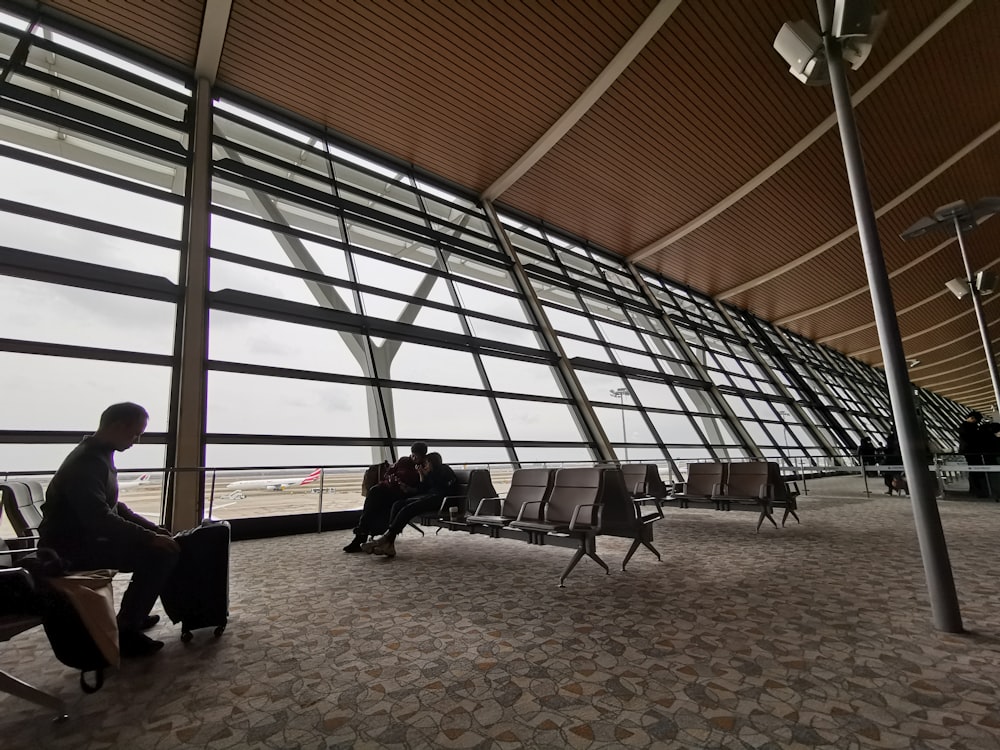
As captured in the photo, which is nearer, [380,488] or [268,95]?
[380,488]

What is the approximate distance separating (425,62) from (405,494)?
762cm

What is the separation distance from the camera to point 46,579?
72.4 inches

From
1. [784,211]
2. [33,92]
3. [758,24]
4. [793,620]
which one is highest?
[758,24]

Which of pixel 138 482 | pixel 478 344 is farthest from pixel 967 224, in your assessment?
pixel 138 482

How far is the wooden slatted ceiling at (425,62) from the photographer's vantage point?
752 cm

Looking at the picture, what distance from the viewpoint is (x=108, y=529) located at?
227cm

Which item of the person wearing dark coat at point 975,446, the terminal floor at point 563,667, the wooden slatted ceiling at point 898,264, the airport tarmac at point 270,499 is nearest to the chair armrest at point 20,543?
the terminal floor at point 563,667

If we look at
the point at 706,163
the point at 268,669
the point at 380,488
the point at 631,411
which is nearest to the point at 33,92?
the point at 380,488

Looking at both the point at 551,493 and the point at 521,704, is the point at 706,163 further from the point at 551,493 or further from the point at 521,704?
the point at 521,704

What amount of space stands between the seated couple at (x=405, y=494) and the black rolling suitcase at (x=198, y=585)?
2.37 meters

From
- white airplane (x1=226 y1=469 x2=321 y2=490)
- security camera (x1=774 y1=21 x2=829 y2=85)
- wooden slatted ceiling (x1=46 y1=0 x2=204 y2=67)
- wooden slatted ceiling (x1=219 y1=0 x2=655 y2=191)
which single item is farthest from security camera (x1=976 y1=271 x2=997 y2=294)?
wooden slatted ceiling (x1=46 y1=0 x2=204 y2=67)

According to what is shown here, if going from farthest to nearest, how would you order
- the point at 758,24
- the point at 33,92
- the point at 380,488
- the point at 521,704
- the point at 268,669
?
the point at 758,24
the point at 33,92
the point at 380,488
the point at 268,669
the point at 521,704

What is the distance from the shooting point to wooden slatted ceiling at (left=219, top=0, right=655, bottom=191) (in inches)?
296

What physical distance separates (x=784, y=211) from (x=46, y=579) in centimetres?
1608
